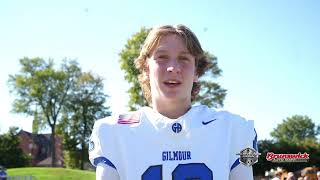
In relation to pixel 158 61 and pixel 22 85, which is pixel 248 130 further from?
pixel 22 85

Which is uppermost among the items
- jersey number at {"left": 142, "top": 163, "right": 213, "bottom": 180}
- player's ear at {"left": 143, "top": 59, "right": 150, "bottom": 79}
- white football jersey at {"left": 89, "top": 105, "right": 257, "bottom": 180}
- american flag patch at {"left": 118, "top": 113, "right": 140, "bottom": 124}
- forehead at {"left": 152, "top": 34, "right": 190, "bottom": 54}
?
forehead at {"left": 152, "top": 34, "right": 190, "bottom": 54}

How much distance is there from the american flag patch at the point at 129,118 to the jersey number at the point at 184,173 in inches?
11.5

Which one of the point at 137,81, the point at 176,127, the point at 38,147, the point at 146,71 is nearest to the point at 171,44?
the point at 146,71

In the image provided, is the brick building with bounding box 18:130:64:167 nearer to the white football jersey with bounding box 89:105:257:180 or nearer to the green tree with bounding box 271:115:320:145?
the green tree with bounding box 271:115:320:145

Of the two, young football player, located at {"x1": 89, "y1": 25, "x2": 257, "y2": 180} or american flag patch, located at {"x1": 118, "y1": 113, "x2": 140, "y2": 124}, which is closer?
young football player, located at {"x1": 89, "y1": 25, "x2": 257, "y2": 180}

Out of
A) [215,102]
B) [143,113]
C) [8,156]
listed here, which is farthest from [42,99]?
[143,113]

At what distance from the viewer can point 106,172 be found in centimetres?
246

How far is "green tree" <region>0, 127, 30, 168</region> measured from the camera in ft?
191

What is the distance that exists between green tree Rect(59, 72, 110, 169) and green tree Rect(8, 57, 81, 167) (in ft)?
3.60

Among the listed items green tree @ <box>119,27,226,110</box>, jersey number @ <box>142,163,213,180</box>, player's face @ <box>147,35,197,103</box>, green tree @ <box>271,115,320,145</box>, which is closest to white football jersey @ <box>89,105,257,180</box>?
jersey number @ <box>142,163,213,180</box>

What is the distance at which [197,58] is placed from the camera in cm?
276

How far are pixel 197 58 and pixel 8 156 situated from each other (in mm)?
59064

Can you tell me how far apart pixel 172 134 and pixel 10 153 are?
5951 centimetres

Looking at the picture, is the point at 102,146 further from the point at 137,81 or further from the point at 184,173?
the point at 137,81
